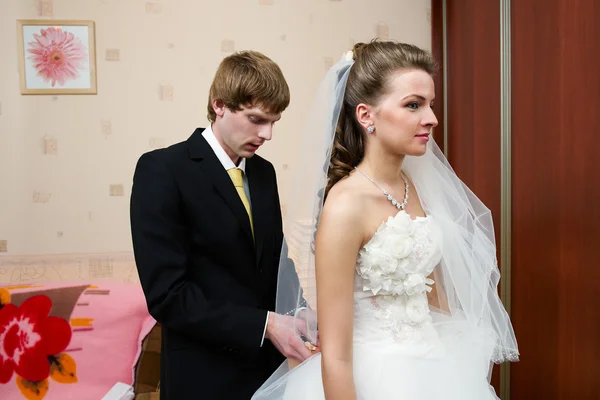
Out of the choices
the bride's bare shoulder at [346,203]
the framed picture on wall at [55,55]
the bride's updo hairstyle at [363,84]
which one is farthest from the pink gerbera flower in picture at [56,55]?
the bride's bare shoulder at [346,203]

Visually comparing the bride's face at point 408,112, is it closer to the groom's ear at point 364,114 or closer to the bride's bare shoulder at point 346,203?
the groom's ear at point 364,114

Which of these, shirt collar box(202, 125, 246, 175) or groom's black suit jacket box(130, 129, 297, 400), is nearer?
groom's black suit jacket box(130, 129, 297, 400)

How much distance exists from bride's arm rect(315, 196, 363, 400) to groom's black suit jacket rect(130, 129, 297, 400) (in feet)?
0.90

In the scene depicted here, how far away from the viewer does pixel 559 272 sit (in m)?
2.03

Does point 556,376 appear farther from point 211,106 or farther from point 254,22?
point 254,22

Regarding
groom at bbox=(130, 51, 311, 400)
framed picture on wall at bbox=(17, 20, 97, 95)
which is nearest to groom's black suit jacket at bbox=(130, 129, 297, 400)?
groom at bbox=(130, 51, 311, 400)

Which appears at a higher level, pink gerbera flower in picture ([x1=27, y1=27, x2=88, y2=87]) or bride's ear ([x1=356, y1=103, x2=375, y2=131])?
pink gerbera flower in picture ([x1=27, y1=27, x2=88, y2=87])

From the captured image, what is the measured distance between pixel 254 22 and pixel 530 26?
1.43m

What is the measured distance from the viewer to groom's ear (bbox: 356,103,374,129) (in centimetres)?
131

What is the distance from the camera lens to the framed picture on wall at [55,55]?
2.91 metres

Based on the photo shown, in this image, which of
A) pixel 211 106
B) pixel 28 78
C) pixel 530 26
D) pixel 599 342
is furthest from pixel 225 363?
pixel 28 78

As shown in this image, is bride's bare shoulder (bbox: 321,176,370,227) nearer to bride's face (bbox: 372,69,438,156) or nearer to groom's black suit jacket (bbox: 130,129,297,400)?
bride's face (bbox: 372,69,438,156)

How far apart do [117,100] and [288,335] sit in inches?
80.0

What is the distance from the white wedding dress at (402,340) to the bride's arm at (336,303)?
0.07 m
